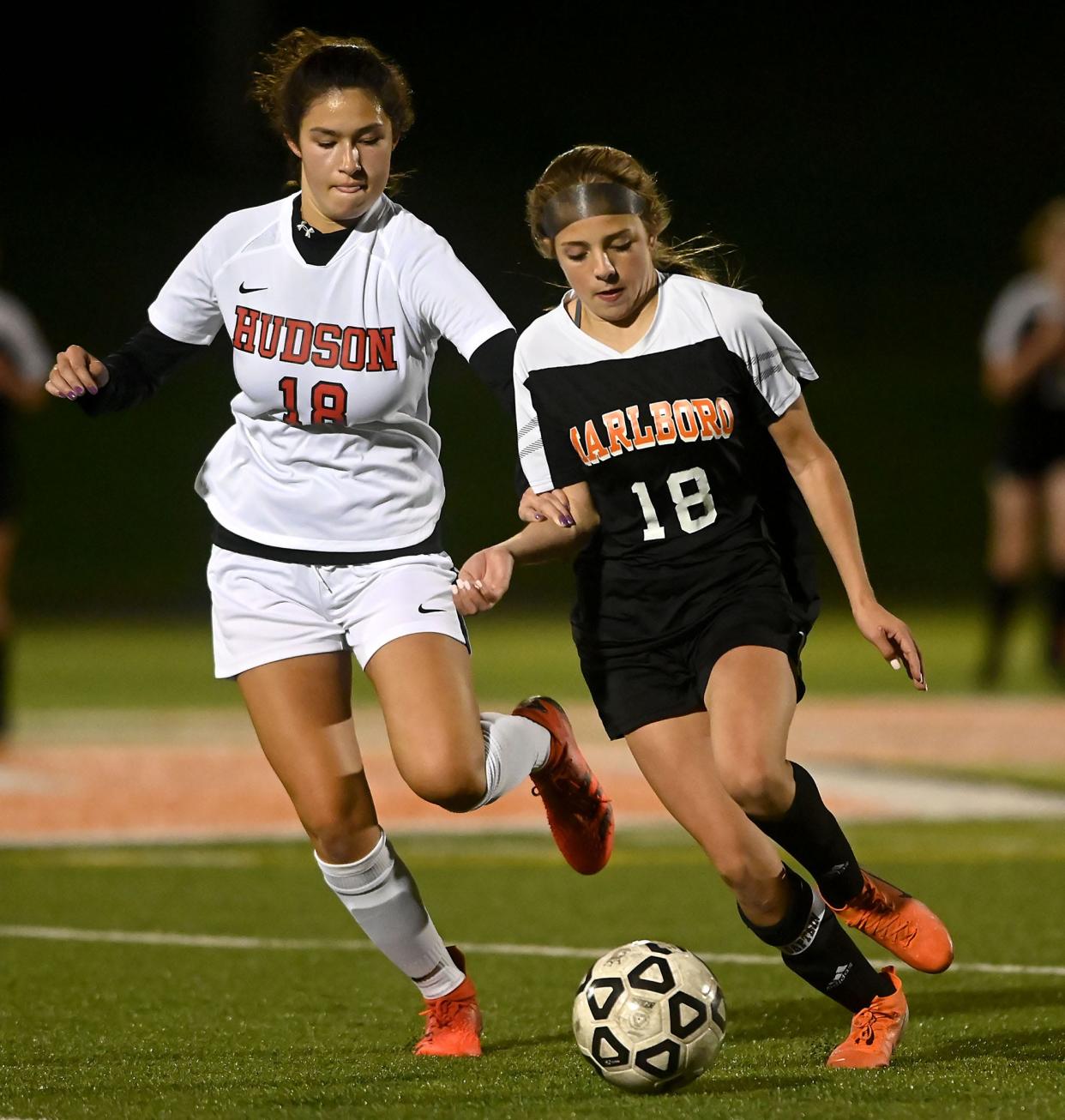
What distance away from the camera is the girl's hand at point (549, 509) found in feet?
14.1

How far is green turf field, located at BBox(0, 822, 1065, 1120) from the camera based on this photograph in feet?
12.9

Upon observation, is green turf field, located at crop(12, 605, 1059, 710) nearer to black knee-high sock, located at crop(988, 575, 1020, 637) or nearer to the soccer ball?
black knee-high sock, located at crop(988, 575, 1020, 637)

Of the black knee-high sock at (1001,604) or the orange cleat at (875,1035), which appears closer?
the orange cleat at (875,1035)

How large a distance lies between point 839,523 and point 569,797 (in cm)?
120

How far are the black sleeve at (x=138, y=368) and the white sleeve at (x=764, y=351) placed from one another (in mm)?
1306

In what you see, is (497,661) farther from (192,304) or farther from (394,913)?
(394,913)

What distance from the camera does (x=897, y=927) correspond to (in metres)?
4.34

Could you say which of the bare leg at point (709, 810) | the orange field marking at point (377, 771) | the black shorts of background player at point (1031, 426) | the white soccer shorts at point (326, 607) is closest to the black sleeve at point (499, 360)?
the white soccer shorts at point (326, 607)

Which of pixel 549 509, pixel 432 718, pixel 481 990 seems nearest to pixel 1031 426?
pixel 481 990

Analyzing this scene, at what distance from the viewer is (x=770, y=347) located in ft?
14.3

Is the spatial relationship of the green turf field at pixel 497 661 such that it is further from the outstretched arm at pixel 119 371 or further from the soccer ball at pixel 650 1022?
the soccer ball at pixel 650 1022

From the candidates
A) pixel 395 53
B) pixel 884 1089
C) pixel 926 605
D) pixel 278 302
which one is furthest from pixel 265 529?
pixel 395 53

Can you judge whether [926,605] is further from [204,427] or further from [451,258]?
[451,258]

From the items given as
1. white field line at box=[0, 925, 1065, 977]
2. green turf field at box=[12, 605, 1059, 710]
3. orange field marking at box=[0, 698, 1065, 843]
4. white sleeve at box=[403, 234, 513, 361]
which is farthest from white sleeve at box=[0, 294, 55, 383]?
white sleeve at box=[403, 234, 513, 361]
